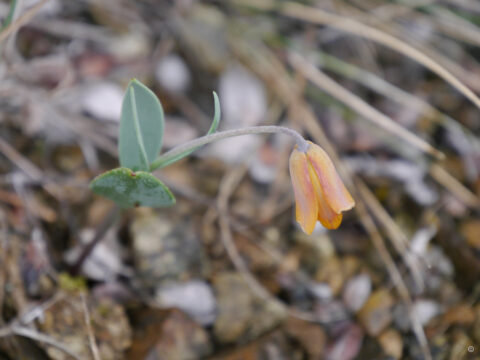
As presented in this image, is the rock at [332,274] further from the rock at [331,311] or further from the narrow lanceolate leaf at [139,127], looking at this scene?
the narrow lanceolate leaf at [139,127]

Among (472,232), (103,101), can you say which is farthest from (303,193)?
(103,101)

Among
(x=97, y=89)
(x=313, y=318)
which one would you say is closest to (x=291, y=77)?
(x=97, y=89)

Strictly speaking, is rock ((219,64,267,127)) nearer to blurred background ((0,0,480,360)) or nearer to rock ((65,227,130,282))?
blurred background ((0,0,480,360))

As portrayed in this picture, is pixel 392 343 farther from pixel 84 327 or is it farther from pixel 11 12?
pixel 11 12

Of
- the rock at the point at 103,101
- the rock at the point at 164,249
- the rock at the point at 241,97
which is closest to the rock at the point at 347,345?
the rock at the point at 164,249

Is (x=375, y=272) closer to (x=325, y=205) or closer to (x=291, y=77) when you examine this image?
(x=325, y=205)

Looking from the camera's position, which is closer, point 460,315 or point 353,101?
point 460,315

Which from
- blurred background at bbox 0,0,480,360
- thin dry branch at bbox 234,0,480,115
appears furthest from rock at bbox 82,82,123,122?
thin dry branch at bbox 234,0,480,115

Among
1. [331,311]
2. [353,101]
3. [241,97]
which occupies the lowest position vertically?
[331,311]
